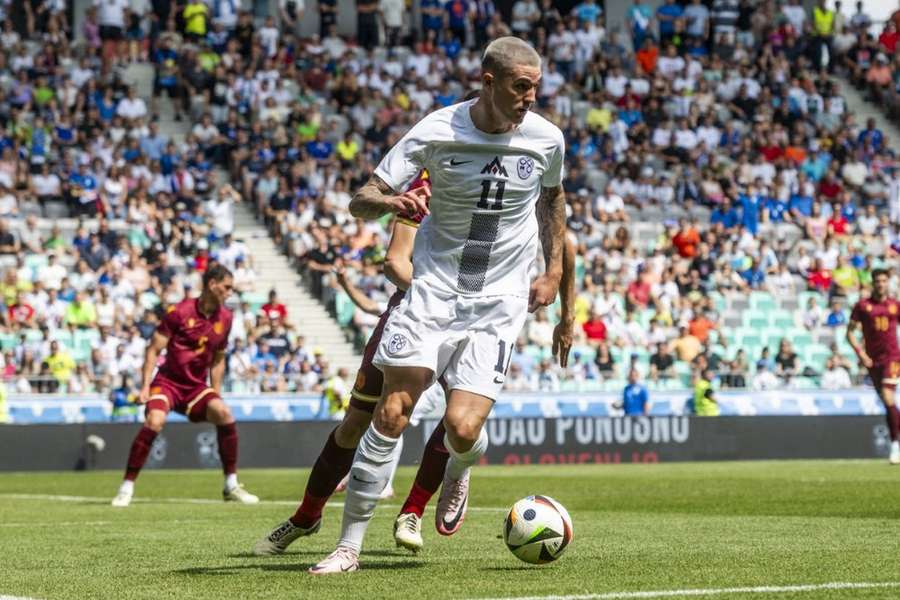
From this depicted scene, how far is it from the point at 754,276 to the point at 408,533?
77.0ft

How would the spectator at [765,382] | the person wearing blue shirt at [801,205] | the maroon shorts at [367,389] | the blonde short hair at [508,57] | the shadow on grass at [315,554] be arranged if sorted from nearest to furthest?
1. the blonde short hair at [508,57]
2. the maroon shorts at [367,389]
3. the shadow on grass at [315,554]
4. the spectator at [765,382]
5. the person wearing blue shirt at [801,205]

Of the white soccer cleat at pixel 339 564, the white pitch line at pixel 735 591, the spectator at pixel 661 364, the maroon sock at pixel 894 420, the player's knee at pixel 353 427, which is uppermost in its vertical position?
the white pitch line at pixel 735 591

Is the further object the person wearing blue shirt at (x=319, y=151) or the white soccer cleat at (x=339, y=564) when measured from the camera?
the person wearing blue shirt at (x=319, y=151)

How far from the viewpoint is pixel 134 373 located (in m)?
24.7

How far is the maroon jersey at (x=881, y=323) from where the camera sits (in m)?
20.8

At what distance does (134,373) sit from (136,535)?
14531 millimetres

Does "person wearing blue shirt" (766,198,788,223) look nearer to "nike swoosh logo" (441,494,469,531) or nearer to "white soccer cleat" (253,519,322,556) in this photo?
"nike swoosh logo" (441,494,469,531)

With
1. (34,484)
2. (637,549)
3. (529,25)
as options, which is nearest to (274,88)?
(529,25)

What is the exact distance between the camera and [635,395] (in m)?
25.9

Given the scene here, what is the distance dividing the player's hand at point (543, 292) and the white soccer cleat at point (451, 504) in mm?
1152

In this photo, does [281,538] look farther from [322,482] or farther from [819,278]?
[819,278]

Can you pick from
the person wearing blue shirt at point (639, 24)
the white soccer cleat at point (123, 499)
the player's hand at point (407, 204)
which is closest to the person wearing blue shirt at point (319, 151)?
the person wearing blue shirt at point (639, 24)

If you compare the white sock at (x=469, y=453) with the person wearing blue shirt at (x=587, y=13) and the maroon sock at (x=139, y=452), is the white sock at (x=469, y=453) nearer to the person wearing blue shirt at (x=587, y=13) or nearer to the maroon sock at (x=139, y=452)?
the maroon sock at (x=139, y=452)

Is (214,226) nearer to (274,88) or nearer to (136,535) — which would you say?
(274,88)
